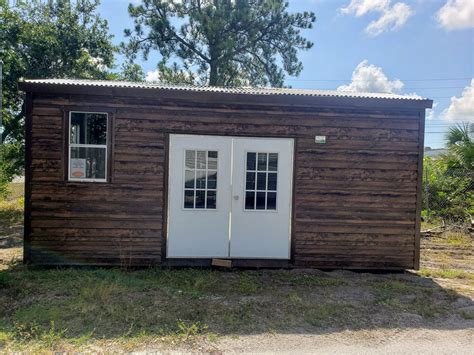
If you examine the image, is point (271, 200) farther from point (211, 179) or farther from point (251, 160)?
point (211, 179)

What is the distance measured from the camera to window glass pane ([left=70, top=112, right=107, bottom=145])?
555 cm

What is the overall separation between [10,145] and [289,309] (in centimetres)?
1208

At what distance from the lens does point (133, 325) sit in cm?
369

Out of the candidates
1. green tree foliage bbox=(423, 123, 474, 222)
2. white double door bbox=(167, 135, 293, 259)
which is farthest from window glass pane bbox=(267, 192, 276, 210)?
green tree foliage bbox=(423, 123, 474, 222)

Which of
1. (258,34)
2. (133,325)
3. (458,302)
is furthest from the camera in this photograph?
(258,34)

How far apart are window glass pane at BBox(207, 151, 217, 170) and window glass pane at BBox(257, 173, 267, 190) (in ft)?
2.38

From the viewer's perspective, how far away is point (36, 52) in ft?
38.9

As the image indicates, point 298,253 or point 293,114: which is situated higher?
point 293,114

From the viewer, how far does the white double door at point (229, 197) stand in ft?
18.9

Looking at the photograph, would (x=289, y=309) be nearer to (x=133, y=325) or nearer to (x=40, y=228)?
(x=133, y=325)

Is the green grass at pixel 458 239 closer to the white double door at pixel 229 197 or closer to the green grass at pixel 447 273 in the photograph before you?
the green grass at pixel 447 273

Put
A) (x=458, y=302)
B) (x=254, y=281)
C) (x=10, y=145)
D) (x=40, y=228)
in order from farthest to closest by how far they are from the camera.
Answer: (x=10, y=145) < (x=40, y=228) < (x=254, y=281) < (x=458, y=302)

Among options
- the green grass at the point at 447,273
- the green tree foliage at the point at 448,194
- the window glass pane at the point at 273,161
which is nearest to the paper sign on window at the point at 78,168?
the window glass pane at the point at 273,161

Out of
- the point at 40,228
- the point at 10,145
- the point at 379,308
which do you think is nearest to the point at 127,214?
the point at 40,228
